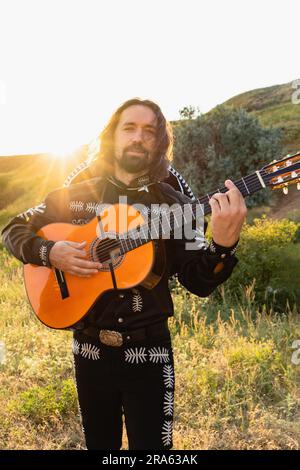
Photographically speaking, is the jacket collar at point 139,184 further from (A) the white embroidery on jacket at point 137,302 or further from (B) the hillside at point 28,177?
(B) the hillside at point 28,177

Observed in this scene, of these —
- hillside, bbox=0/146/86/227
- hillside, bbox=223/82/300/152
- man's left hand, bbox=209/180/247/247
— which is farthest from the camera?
hillside, bbox=223/82/300/152

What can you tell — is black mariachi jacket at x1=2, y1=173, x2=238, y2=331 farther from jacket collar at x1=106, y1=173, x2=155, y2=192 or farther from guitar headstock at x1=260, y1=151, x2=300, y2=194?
guitar headstock at x1=260, y1=151, x2=300, y2=194

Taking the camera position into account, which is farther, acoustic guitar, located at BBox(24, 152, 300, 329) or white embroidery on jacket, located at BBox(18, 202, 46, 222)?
white embroidery on jacket, located at BBox(18, 202, 46, 222)

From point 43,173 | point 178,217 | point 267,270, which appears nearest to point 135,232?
point 178,217

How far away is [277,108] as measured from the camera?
112ft

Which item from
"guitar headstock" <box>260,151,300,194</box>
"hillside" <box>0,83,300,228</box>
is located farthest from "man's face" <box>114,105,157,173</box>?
"hillside" <box>0,83,300,228</box>

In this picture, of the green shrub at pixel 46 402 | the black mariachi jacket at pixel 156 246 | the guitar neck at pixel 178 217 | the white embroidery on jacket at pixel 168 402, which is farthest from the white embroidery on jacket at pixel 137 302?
the green shrub at pixel 46 402

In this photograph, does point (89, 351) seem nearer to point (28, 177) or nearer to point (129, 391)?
point (129, 391)

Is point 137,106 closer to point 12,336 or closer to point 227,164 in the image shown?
point 12,336

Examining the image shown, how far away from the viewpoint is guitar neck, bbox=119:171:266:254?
253 cm

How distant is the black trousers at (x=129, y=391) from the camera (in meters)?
2.38

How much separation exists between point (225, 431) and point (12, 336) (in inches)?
120

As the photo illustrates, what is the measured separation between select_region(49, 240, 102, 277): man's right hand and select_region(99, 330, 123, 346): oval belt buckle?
1.26ft

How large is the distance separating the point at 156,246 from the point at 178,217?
19 cm
